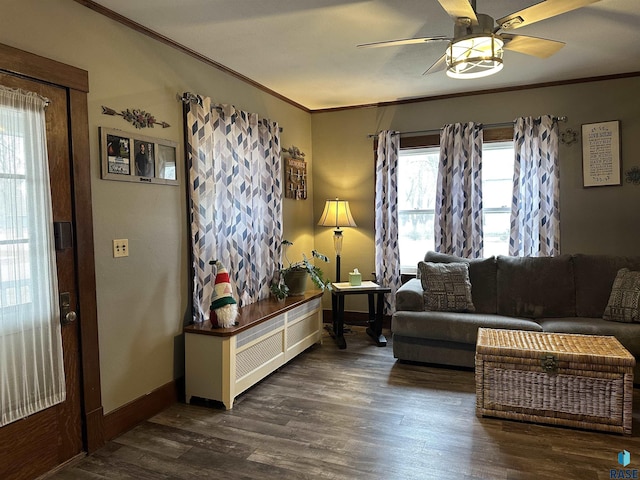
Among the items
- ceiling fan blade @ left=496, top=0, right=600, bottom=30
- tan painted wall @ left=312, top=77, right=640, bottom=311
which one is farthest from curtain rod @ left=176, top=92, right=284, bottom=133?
tan painted wall @ left=312, top=77, right=640, bottom=311

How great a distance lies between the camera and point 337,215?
15.7 ft

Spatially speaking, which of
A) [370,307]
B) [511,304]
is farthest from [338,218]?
[511,304]

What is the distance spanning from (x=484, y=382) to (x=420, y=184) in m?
2.58

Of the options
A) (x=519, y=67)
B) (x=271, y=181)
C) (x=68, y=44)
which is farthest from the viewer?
(x=271, y=181)

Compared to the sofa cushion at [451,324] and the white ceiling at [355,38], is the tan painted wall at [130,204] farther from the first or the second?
the sofa cushion at [451,324]

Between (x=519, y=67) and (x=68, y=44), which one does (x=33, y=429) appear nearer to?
(x=68, y=44)

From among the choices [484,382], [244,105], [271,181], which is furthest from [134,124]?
[484,382]

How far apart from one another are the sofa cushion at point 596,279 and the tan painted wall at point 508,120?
0.48 metres

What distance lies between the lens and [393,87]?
4.38 meters

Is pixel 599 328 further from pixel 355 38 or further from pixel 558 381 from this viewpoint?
pixel 355 38

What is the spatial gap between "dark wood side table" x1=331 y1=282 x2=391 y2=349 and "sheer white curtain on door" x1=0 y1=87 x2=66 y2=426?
8.60 ft

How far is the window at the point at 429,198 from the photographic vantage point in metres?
4.62

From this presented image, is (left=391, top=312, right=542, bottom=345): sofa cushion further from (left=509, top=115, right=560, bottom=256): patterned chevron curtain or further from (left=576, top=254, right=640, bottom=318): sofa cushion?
(left=509, top=115, right=560, bottom=256): patterned chevron curtain

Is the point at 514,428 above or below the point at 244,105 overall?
below
